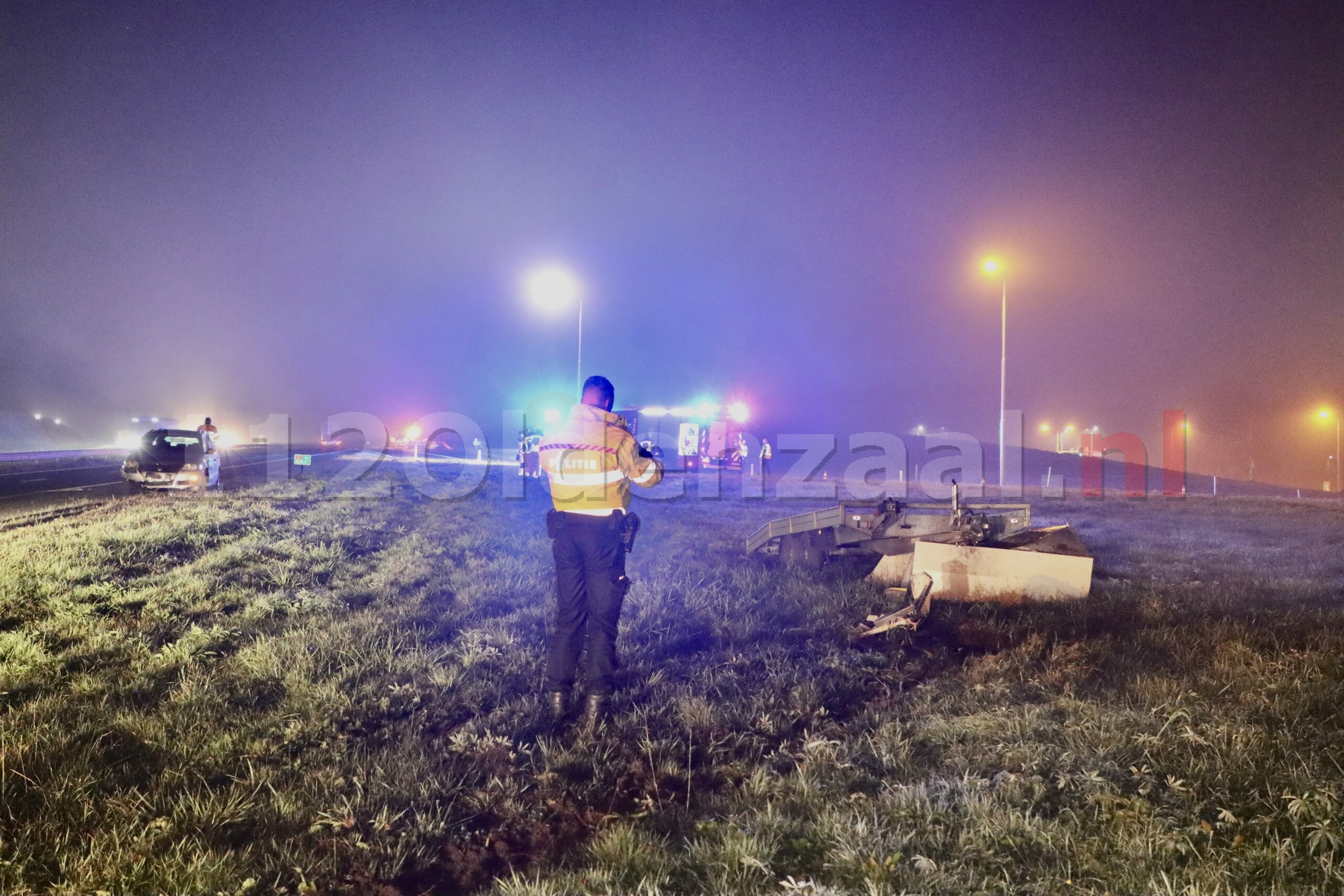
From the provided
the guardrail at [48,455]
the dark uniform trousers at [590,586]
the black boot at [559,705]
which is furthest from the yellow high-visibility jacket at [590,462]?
the guardrail at [48,455]

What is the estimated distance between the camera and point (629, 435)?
4602mm

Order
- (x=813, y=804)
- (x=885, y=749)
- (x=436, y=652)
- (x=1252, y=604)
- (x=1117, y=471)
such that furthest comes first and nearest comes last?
1. (x=1117, y=471)
2. (x=1252, y=604)
3. (x=436, y=652)
4. (x=885, y=749)
5. (x=813, y=804)

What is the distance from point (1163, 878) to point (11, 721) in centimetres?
558

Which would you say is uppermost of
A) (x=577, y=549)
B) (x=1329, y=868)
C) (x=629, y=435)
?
(x=629, y=435)

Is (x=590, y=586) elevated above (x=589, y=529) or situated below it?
below

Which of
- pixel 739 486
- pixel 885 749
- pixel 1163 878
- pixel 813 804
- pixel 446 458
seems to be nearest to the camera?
pixel 1163 878

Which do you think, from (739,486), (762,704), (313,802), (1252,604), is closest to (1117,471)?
(739,486)

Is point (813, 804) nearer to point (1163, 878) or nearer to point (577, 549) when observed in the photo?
point (1163, 878)

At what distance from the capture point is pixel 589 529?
4512 mm

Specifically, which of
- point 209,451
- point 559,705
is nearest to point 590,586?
point 559,705

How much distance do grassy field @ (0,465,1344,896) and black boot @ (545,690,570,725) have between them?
0.14 m

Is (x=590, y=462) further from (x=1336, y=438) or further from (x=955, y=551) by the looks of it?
(x=1336, y=438)

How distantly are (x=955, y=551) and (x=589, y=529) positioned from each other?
4296mm

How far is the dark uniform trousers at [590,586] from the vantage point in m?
4.47
